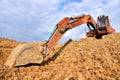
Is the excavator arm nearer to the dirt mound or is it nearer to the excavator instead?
the excavator

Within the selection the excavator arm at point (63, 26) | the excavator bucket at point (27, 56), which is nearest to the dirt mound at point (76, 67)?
the excavator bucket at point (27, 56)

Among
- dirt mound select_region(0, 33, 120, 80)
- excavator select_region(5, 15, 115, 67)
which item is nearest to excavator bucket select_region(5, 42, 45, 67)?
excavator select_region(5, 15, 115, 67)

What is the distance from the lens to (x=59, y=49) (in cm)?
1218

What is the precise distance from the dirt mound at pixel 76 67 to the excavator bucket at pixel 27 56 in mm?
226

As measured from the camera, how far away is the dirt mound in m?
8.75

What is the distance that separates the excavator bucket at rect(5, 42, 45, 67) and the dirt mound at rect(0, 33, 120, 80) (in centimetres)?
23

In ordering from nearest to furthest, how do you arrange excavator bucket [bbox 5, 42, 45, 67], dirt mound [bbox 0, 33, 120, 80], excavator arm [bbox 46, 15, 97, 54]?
dirt mound [bbox 0, 33, 120, 80] < excavator bucket [bbox 5, 42, 45, 67] < excavator arm [bbox 46, 15, 97, 54]

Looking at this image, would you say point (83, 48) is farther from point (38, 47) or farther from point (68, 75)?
point (68, 75)

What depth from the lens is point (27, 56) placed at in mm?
9992

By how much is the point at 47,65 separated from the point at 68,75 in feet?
4.74

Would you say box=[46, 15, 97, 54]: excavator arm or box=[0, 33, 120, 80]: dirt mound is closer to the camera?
box=[0, 33, 120, 80]: dirt mound

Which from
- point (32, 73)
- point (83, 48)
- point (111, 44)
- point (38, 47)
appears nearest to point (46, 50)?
point (38, 47)

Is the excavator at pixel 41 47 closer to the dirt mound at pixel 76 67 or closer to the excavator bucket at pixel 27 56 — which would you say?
the excavator bucket at pixel 27 56

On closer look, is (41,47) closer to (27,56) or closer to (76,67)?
(27,56)
